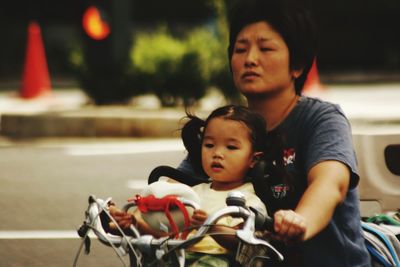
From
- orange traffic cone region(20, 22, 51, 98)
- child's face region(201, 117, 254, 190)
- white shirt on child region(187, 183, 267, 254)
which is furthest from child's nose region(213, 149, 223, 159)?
orange traffic cone region(20, 22, 51, 98)

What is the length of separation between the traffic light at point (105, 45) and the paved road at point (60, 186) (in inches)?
101

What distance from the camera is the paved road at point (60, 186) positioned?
19.7ft

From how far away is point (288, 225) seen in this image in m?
2.34

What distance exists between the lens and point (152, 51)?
47.9 ft

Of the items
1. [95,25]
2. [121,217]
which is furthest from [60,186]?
[95,25]

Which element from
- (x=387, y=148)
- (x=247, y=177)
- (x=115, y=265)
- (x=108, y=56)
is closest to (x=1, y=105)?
(x=108, y=56)

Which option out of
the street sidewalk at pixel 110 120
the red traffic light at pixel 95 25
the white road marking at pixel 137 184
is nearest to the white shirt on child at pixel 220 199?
the white road marking at pixel 137 184

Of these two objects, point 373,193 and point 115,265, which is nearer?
point 373,193

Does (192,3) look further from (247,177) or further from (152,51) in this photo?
(247,177)

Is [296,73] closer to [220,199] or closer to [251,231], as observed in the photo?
[220,199]

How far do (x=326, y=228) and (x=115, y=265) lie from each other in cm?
279

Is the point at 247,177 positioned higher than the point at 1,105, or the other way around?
the point at 247,177

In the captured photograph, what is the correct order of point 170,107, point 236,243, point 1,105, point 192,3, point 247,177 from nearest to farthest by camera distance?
point 236,243 < point 247,177 < point 170,107 < point 1,105 < point 192,3

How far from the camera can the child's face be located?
2.75 meters
